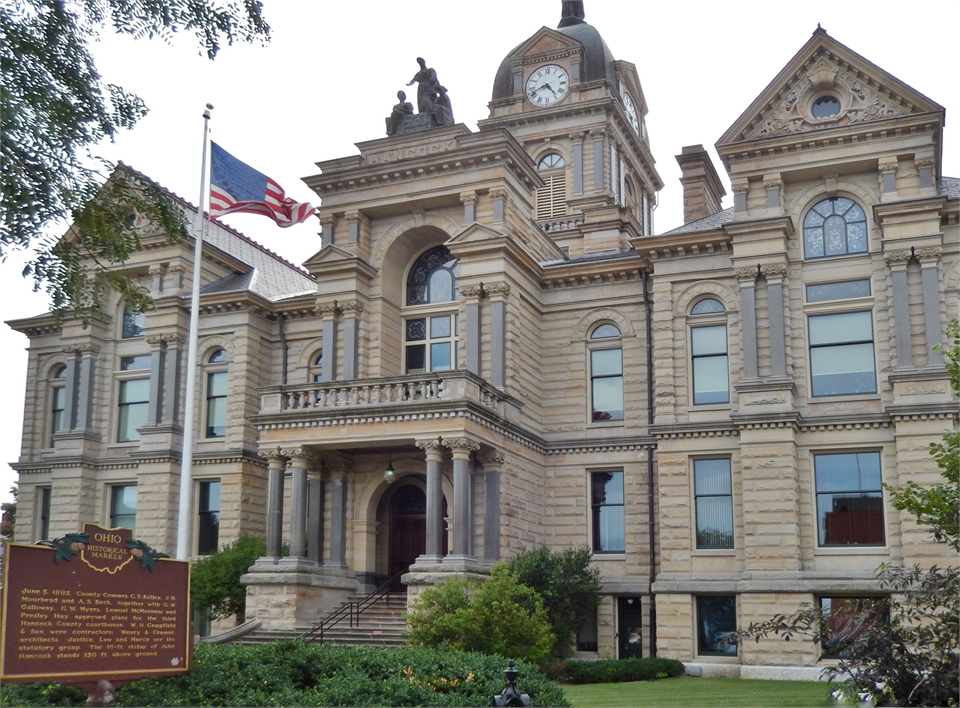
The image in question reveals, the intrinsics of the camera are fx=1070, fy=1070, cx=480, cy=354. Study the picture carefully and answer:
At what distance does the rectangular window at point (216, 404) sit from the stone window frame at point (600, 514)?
41.5 ft

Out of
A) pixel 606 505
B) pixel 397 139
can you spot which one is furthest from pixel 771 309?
pixel 397 139

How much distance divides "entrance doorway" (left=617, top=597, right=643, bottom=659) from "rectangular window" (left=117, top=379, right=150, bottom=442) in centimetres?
1791

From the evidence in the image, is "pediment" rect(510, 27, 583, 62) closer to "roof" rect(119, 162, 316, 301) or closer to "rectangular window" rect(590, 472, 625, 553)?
"roof" rect(119, 162, 316, 301)

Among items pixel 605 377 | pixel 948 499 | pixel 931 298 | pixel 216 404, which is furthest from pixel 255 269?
pixel 948 499

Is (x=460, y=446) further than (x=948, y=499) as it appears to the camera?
Yes

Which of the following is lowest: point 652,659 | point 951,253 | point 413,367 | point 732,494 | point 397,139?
point 652,659

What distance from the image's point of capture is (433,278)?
33.6m

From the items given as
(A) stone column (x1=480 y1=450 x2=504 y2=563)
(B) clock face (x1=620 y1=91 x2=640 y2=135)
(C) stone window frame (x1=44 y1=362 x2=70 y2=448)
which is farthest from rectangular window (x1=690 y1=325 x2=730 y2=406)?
(C) stone window frame (x1=44 y1=362 x2=70 y2=448)

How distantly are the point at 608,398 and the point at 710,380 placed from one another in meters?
3.36

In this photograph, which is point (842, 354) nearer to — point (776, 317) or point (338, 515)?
point (776, 317)

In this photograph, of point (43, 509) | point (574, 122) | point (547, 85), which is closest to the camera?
point (43, 509)

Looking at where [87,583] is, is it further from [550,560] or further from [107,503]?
[107,503]

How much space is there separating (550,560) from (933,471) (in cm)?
972

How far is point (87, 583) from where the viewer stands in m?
12.6
